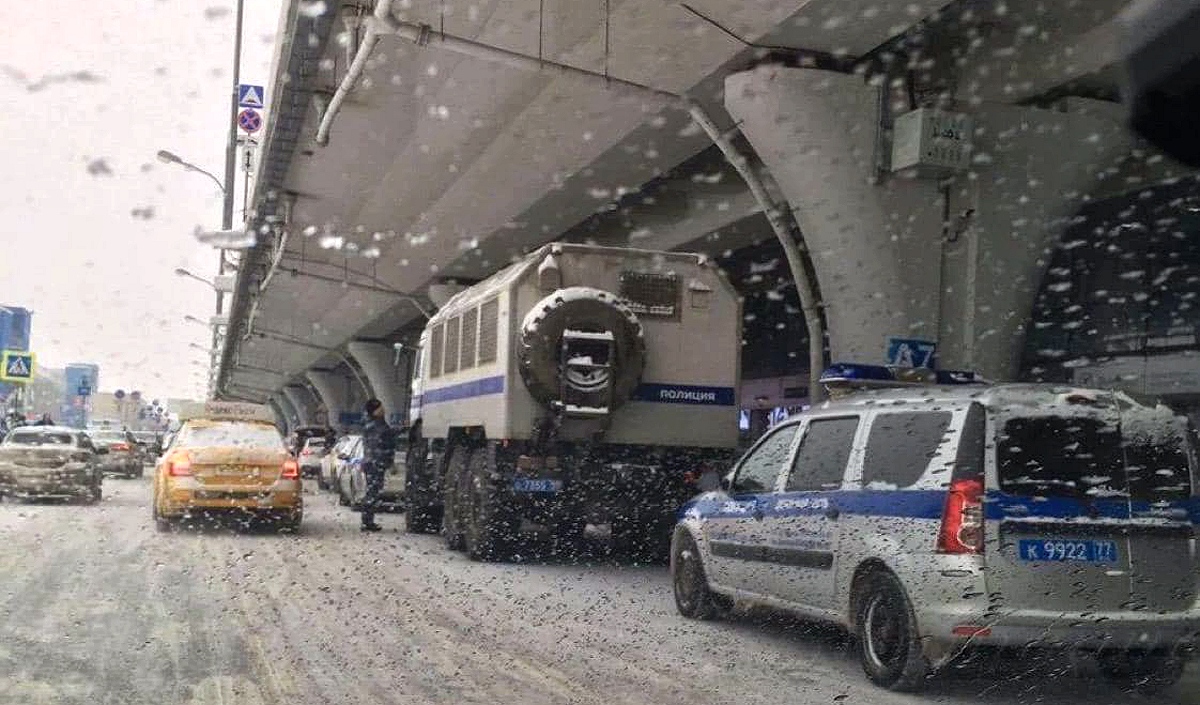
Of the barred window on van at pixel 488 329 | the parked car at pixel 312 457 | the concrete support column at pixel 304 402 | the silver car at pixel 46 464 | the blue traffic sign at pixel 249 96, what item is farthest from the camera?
the concrete support column at pixel 304 402

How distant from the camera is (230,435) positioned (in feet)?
53.5

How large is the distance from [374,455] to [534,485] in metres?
4.36

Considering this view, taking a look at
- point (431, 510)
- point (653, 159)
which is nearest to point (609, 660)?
point (431, 510)

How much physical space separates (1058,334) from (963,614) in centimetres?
1241

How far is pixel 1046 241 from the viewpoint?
1373 centimetres

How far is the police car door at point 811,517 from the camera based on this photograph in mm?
7425

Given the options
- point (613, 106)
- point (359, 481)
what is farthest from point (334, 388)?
point (613, 106)

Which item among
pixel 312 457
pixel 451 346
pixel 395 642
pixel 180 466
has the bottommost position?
pixel 395 642

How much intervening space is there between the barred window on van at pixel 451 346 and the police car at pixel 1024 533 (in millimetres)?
8650

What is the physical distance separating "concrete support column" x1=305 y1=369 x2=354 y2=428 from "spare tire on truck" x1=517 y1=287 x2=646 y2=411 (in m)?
60.6

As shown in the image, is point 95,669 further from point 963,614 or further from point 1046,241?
point 1046,241

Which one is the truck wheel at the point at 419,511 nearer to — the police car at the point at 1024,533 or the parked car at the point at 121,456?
the police car at the point at 1024,533

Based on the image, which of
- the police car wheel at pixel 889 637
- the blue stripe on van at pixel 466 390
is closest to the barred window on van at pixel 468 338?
the blue stripe on van at pixel 466 390

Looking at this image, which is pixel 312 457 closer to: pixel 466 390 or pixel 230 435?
pixel 230 435
